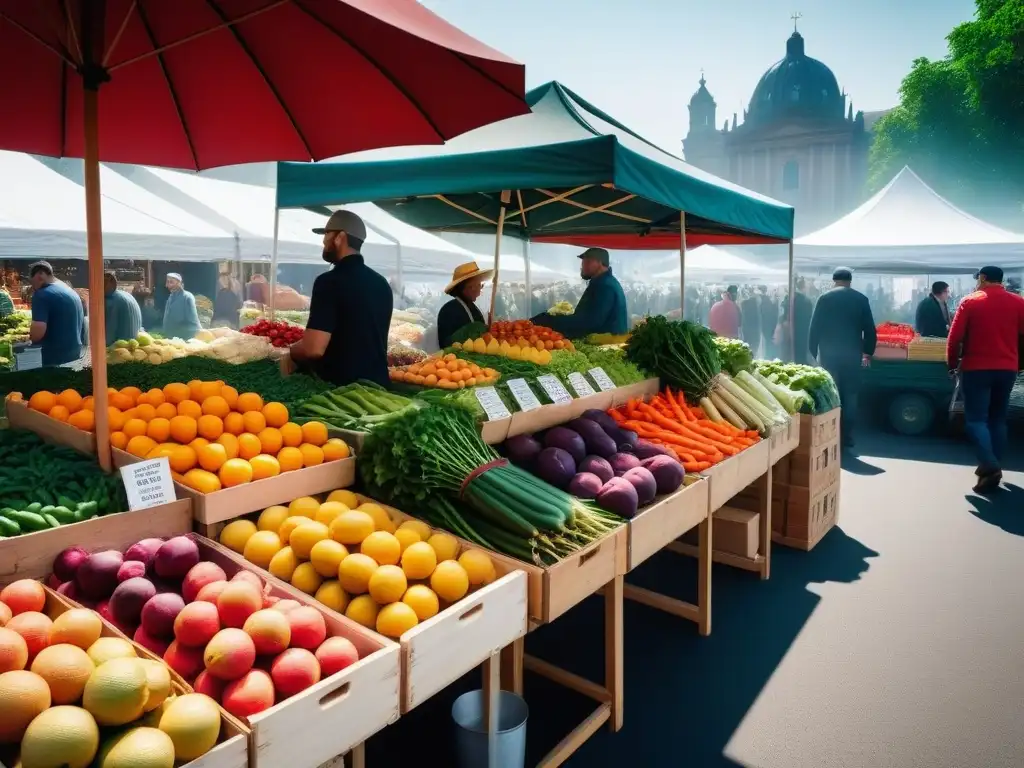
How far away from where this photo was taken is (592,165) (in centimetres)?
362

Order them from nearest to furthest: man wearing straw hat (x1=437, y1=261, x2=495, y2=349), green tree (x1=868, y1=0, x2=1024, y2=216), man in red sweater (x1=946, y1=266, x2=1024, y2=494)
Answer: man wearing straw hat (x1=437, y1=261, x2=495, y2=349), man in red sweater (x1=946, y1=266, x2=1024, y2=494), green tree (x1=868, y1=0, x2=1024, y2=216)

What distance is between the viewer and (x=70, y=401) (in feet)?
9.02

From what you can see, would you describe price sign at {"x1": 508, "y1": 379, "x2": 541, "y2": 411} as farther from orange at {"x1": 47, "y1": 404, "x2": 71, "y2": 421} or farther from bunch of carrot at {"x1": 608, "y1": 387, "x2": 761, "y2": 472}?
orange at {"x1": 47, "y1": 404, "x2": 71, "y2": 421}

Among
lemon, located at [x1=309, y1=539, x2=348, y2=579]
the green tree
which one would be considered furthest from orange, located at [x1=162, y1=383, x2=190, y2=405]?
the green tree

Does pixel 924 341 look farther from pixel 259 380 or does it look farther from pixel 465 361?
pixel 259 380

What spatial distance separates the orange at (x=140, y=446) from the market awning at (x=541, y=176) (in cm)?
231

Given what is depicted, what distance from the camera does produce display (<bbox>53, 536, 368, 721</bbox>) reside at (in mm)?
1528

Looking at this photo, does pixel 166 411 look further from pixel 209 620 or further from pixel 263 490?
pixel 209 620

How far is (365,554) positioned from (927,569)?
12.9 feet

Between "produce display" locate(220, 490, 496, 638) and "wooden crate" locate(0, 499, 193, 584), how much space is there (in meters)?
0.16

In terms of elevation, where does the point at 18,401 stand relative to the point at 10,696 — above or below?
above

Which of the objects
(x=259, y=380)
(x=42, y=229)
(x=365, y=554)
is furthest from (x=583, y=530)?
(x=42, y=229)

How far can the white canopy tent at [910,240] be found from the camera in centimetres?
1009

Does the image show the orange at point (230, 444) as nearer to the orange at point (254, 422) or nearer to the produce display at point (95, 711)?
the orange at point (254, 422)
